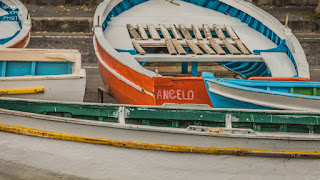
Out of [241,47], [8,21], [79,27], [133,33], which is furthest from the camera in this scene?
[79,27]

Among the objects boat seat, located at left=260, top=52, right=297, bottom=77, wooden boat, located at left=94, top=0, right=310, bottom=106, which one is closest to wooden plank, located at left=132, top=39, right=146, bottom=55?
wooden boat, located at left=94, top=0, right=310, bottom=106

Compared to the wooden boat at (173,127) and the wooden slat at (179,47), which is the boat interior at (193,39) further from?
the wooden boat at (173,127)

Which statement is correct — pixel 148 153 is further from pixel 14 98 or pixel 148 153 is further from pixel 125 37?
pixel 125 37

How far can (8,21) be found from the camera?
523 inches

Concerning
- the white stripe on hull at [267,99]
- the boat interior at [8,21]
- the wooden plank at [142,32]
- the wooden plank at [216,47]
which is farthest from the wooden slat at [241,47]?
the boat interior at [8,21]

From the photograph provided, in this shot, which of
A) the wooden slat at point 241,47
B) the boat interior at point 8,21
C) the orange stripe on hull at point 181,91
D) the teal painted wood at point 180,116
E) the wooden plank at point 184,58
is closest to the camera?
the teal painted wood at point 180,116

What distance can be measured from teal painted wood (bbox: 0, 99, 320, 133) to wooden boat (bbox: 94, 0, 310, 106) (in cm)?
63

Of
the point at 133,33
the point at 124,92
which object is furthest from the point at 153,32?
the point at 124,92

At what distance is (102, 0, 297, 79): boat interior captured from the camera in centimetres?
1016

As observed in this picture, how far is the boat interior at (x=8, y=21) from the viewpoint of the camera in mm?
12117

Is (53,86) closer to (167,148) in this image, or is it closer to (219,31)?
(167,148)

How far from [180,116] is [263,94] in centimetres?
124

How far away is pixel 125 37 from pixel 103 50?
1326 millimetres

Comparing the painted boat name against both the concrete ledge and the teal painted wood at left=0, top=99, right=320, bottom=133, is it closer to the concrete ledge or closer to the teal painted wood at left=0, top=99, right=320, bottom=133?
the teal painted wood at left=0, top=99, right=320, bottom=133
